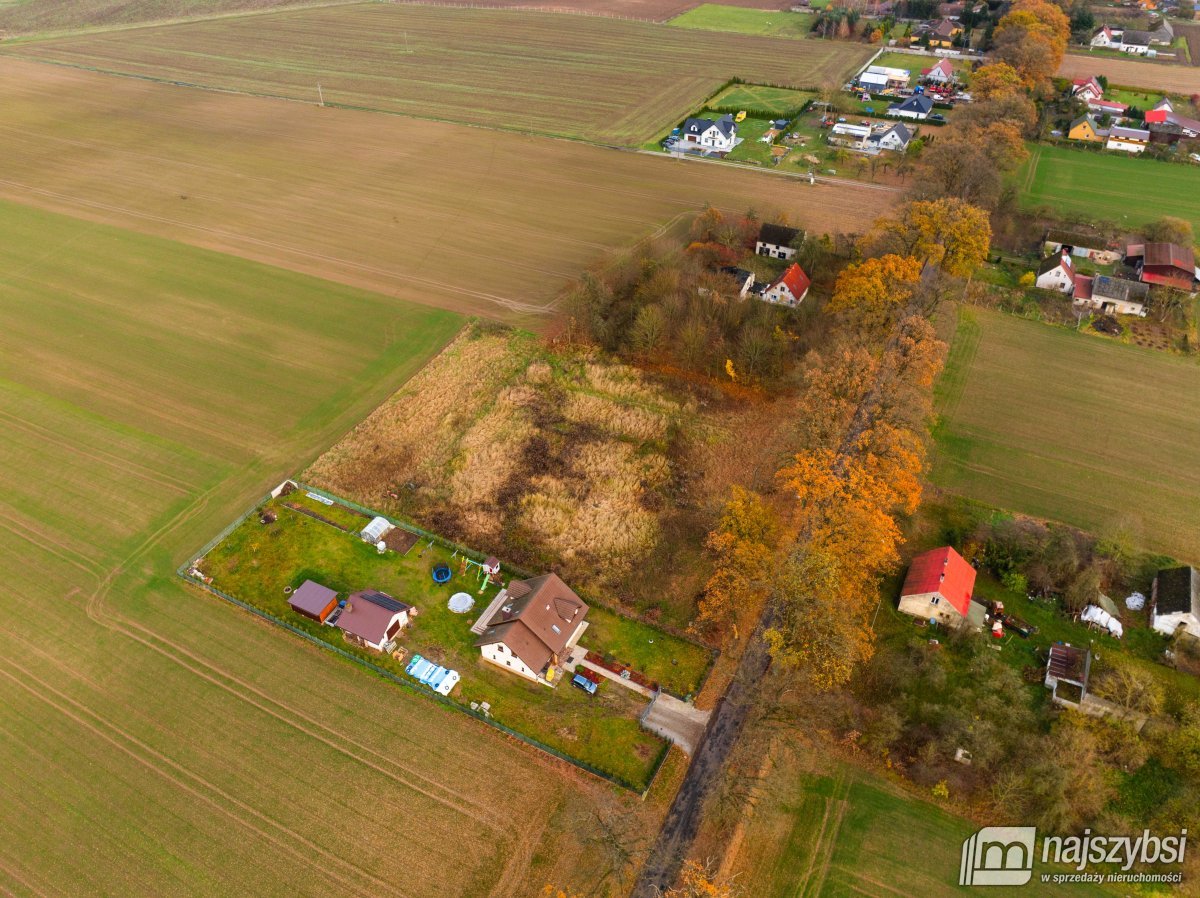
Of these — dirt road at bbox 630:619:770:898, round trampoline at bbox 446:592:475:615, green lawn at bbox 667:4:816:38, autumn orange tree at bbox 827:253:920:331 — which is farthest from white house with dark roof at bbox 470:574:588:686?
green lawn at bbox 667:4:816:38

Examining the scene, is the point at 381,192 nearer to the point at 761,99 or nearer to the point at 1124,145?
the point at 761,99

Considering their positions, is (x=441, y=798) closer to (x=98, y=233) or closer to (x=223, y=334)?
(x=223, y=334)

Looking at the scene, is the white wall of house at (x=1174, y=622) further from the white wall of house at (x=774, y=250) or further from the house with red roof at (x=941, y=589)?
the white wall of house at (x=774, y=250)

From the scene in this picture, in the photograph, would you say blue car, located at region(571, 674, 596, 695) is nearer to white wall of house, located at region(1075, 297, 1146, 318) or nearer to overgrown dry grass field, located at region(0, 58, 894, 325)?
overgrown dry grass field, located at region(0, 58, 894, 325)

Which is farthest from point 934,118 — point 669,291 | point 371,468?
point 371,468

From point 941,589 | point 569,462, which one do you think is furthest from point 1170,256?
point 569,462
